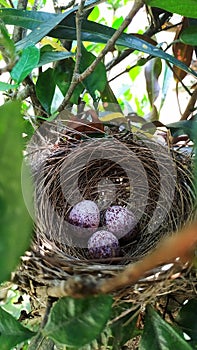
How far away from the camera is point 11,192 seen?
0.22 meters

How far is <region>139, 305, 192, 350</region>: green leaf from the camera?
0.40 metres

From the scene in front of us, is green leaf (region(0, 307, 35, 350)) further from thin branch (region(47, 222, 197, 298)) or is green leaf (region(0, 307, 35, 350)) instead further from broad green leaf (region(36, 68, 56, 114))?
broad green leaf (region(36, 68, 56, 114))

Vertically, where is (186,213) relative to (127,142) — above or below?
below

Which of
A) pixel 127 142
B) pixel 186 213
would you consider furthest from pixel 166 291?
pixel 127 142

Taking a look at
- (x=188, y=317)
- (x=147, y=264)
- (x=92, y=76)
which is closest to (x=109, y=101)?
(x=92, y=76)

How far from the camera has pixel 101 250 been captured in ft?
→ 2.32

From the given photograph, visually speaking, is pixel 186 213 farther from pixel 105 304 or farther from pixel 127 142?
pixel 105 304

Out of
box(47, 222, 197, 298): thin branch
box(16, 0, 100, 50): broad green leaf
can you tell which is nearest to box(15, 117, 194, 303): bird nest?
box(16, 0, 100, 50): broad green leaf

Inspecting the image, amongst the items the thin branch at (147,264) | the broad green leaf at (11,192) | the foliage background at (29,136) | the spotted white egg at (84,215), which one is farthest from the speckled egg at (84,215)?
the broad green leaf at (11,192)

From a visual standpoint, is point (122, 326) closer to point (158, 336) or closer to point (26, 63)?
point (158, 336)

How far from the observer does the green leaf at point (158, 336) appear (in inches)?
15.7

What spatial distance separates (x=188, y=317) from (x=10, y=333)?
163 millimetres

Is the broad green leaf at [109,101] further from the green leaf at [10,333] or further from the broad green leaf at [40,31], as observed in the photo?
the green leaf at [10,333]

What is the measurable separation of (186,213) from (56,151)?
19cm
